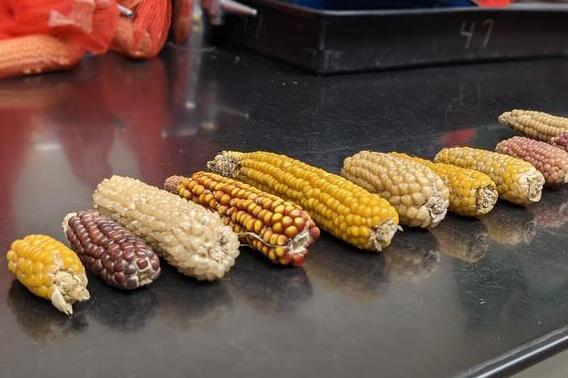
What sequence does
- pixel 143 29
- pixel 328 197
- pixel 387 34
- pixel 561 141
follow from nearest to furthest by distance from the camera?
pixel 328 197 → pixel 561 141 → pixel 143 29 → pixel 387 34

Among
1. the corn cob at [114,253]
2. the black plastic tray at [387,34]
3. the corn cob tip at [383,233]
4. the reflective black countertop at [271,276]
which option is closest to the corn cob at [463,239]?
the reflective black countertop at [271,276]

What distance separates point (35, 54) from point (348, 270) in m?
1.22

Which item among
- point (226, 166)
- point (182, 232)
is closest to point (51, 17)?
point (226, 166)

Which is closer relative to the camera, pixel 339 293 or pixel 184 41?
pixel 339 293

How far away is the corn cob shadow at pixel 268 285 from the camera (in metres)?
0.92

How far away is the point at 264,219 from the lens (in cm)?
99

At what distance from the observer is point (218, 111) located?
1.79 metres

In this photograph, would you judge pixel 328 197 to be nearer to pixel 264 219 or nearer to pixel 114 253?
pixel 264 219

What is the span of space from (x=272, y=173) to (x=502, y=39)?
1.81m

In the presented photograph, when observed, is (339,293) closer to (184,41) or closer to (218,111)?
(218,111)

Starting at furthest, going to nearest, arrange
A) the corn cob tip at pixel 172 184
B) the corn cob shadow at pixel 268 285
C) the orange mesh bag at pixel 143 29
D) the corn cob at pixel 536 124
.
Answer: the orange mesh bag at pixel 143 29, the corn cob at pixel 536 124, the corn cob tip at pixel 172 184, the corn cob shadow at pixel 268 285

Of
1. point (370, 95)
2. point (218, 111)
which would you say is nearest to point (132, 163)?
point (218, 111)

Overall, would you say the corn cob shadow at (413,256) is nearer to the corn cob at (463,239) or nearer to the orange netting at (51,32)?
the corn cob at (463,239)

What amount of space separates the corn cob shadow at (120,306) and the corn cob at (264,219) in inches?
6.8
